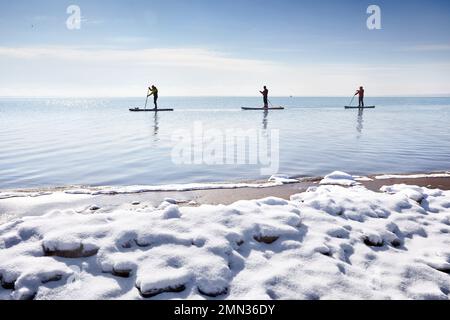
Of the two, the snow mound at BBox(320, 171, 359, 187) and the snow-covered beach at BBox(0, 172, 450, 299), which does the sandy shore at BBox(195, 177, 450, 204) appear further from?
the snow-covered beach at BBox(0, 172, 450, 299)

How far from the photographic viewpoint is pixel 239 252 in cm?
395

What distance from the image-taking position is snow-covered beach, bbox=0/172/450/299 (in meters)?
3.36

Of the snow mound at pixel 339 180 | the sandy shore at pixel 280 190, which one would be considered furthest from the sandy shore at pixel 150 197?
the snow mound at pixel 339 180

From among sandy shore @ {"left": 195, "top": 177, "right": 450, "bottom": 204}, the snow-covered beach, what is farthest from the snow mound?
the snow-covered beach

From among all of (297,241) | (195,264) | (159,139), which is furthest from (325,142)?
(195,264)

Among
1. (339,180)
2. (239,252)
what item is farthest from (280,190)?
(239,252)

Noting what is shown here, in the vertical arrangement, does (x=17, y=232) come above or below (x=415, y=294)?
above

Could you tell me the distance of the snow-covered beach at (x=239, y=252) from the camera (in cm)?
336

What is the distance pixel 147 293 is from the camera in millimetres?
3268

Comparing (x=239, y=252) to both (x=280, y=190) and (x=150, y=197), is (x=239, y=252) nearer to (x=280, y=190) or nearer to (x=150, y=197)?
(x=150, y=197)

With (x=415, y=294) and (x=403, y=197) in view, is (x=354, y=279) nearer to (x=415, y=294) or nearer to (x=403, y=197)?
(x=415, y=294)

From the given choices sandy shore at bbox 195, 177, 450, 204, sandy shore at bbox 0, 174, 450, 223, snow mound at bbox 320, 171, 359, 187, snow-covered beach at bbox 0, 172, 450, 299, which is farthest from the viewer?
snow mound at bbox 320, 171, 359, 187

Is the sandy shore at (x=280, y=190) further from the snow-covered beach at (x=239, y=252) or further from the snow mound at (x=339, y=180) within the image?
the snow-covered beach at (x=239, y=252)
